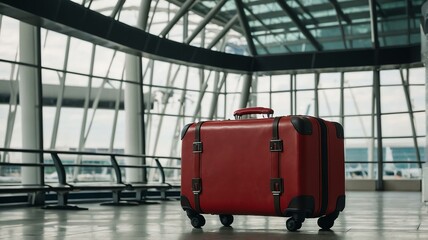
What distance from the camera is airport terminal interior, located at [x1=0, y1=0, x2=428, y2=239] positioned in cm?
1405

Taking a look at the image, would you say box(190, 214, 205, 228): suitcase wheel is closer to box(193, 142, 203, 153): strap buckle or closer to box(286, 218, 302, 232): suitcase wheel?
box(193, 142, 203, 153): strap buckle

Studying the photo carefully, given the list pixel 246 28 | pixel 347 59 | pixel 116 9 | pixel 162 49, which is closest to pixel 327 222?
pixel 116 9

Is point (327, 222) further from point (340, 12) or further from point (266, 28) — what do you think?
point (266, 28)

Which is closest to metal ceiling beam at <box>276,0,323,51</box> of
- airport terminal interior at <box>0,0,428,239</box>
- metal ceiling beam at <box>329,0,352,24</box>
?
airport terminal interior at <box>0,0,428,239</box>

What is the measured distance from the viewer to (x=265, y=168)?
565 cm

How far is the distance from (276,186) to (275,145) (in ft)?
1.28

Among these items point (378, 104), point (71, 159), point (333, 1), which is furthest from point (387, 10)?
point (71, 159)

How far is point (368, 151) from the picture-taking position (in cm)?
2748

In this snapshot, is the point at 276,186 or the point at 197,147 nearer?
the point at 276,186

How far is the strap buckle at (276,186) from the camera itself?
5.50m

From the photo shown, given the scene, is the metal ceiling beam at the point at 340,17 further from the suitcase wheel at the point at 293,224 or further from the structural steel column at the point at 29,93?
the suitcase wheel at the point at 293,224

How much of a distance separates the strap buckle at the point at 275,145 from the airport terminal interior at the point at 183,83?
435cm

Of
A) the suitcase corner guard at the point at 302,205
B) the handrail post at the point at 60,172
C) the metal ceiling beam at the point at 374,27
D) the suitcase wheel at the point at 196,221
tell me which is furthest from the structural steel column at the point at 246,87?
the suitcase corner guard at the point at 302,205

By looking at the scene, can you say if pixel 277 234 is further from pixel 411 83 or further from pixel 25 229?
pixel 411 83
